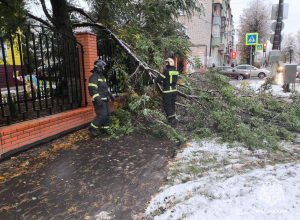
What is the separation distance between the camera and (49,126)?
187 inches

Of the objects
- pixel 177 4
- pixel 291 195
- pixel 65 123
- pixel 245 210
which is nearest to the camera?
pixel 245 210

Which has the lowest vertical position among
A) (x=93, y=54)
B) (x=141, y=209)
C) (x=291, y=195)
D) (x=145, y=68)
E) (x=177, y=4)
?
(x=141, y=209)

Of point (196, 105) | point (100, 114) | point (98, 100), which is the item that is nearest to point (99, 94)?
point (98, 100)

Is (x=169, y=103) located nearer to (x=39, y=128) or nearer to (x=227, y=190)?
(x=39, y=128)

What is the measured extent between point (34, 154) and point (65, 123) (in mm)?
1130

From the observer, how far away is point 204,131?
17.1 ft

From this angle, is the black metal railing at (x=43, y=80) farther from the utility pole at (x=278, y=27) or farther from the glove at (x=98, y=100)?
the utility pole at (x=278, y=27)

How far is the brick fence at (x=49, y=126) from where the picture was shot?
392cm

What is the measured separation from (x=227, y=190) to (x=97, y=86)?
3434mm

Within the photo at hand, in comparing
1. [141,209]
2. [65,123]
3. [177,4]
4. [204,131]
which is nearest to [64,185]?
[141,209]

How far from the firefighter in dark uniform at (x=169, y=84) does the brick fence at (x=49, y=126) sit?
185cm

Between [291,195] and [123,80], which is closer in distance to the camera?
[291,195]

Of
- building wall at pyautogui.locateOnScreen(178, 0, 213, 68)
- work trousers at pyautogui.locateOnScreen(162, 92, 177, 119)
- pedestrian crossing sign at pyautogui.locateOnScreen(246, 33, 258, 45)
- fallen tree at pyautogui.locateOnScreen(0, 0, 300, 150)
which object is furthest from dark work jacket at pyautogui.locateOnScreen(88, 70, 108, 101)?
building wall at pyautogui.locateOnScreen(178, 0, 213, 68)

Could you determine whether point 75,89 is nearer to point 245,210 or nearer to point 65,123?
point 65,123
